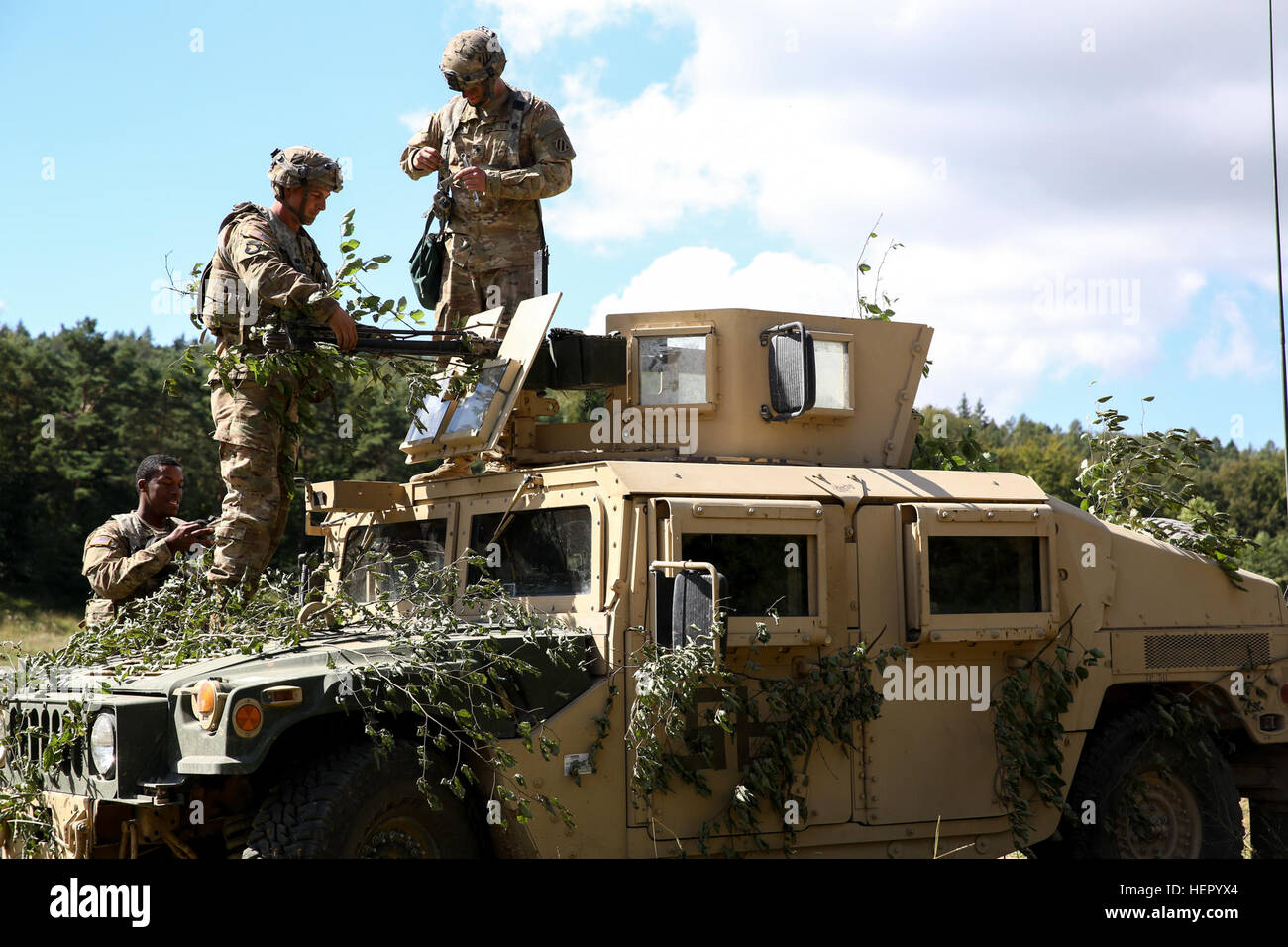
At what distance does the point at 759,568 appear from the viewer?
552 cm

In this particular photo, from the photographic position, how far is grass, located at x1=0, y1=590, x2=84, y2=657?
25291 mm

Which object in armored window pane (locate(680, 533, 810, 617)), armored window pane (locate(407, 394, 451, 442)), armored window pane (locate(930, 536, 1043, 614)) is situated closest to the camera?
armored window pane (locate(680, 533, 810, 617))

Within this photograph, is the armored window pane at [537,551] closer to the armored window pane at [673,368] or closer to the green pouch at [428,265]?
the armored window pane at [673,368]

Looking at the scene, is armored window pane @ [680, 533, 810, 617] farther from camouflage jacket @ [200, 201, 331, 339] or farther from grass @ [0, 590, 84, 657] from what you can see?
grass @ [0, 590, 84, 657]

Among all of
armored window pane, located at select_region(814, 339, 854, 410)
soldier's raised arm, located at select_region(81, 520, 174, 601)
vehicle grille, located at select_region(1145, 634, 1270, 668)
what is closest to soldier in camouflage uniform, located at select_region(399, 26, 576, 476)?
armored window pane, located at select_region(814, 339, 854, 410)

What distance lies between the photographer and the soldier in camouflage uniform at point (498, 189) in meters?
7.58

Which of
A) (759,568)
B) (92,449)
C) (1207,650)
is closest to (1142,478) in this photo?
(1207,650)

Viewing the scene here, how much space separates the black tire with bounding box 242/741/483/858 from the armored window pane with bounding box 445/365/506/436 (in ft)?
6.56

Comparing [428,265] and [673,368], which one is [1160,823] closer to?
[673,368]

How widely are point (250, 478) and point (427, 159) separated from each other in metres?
2.36

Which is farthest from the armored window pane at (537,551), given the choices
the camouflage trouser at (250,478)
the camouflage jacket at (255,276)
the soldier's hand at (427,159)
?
the soldier's hand at (427,159)

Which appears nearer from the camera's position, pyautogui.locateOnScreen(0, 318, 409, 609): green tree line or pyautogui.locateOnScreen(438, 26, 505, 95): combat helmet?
pyautogui.locateOnScreen(438, 26, 505, 95): combat helmet
